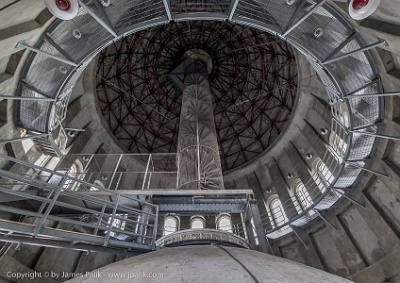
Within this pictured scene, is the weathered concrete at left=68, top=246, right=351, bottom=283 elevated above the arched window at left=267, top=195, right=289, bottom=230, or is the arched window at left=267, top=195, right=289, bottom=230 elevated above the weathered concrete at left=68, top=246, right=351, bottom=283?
the arched window at left=267, top=195, right=289, bottom=230

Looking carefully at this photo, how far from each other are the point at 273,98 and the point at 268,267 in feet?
70.8

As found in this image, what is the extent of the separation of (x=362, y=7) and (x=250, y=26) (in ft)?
14.4

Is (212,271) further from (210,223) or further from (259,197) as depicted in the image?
(259,197)

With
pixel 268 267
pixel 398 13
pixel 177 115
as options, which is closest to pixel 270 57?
pixel 177 115

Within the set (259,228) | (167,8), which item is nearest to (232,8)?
(167,8)

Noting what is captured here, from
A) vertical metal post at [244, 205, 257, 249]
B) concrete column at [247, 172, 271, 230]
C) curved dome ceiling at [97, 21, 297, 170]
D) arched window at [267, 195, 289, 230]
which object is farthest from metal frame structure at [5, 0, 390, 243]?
curved dome ceiling at [97, 21, 297, 170]

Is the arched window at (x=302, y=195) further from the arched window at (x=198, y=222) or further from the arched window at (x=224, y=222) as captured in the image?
the arched window at (x=198, y=222)

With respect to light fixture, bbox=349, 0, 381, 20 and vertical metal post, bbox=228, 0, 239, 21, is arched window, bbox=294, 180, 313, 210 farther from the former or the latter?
light fixture, bbox=349, 0, 381, 20

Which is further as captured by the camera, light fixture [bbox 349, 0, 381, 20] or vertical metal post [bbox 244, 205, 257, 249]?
vertical metal post [bbox 244, 205, 257, 249]

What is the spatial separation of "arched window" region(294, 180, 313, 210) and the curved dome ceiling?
5751 mm

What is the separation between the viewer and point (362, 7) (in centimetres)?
560

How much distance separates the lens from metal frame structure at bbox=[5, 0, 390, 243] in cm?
808

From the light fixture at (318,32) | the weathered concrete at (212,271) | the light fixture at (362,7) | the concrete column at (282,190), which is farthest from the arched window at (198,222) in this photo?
the light fixture at (362,7)

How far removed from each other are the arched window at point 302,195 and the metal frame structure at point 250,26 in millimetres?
6670
